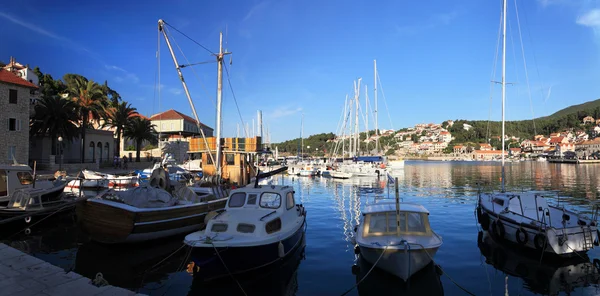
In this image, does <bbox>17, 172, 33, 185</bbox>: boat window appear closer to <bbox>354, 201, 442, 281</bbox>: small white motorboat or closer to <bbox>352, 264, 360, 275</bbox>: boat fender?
<bbox>352, 264, 360, 275</bbox>: boat fender

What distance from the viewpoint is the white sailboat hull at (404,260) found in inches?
404

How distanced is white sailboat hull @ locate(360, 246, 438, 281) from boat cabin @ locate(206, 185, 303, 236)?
3.35 metres

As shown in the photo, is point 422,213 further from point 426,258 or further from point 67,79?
point 67,79

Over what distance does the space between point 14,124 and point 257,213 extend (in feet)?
125

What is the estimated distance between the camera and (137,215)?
14.3 m

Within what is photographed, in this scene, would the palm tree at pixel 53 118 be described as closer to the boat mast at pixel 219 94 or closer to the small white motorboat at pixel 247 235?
the boat mast at pixel 219 94

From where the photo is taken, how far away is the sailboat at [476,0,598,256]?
1314 centimetres

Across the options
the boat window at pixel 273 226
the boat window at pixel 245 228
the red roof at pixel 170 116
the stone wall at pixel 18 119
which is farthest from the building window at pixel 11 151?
the red roof at pixel 170 116

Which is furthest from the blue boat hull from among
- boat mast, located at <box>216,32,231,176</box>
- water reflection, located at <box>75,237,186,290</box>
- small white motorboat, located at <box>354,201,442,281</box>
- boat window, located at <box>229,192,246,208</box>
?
boat mast, located at <box>216,32,231,176</box>

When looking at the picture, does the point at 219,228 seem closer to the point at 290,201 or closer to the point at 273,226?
the point at 273,226

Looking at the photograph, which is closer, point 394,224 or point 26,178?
point 394,224

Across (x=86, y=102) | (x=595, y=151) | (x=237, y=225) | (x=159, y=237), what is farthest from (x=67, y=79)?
(x=595, y=151)

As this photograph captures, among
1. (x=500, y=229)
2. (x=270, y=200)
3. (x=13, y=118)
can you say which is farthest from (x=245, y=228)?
(x=13, y=118)

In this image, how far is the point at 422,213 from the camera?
11805mm
